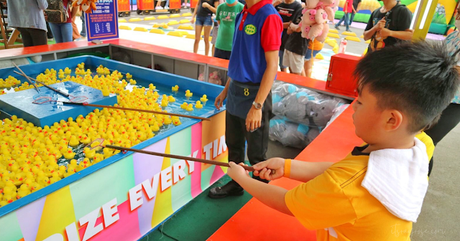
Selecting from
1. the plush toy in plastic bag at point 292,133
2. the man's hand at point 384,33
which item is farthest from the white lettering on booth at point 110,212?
the man's hand at point 384,33

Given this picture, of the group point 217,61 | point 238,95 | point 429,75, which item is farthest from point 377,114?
point 217,61

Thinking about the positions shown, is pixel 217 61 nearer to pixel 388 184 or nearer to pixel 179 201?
pixel 179 201

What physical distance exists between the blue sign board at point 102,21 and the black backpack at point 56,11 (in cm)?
37

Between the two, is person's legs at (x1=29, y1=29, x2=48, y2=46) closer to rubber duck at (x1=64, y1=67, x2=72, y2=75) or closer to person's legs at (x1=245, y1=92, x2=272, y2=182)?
rubber duck at (x1=64, y1=67, x2=72, y2=75)

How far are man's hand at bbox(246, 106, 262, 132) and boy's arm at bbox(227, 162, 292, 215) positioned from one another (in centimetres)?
69

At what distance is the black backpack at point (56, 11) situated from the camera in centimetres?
416

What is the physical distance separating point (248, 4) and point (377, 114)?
1.29 m

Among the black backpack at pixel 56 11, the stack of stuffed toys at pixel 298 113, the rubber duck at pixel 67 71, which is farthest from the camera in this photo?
the black backpack at pixel 56 11

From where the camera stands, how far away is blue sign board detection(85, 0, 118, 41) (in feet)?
14.0

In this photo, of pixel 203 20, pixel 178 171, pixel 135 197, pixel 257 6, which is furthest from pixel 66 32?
pixel 257 6

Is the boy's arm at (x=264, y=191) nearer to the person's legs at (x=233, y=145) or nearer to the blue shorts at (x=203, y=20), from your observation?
the person's legs at (x=233, y=145)

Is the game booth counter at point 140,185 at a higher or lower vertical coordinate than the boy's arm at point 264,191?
lower

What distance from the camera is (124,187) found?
1768 millimetres

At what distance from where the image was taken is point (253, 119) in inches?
73.1
